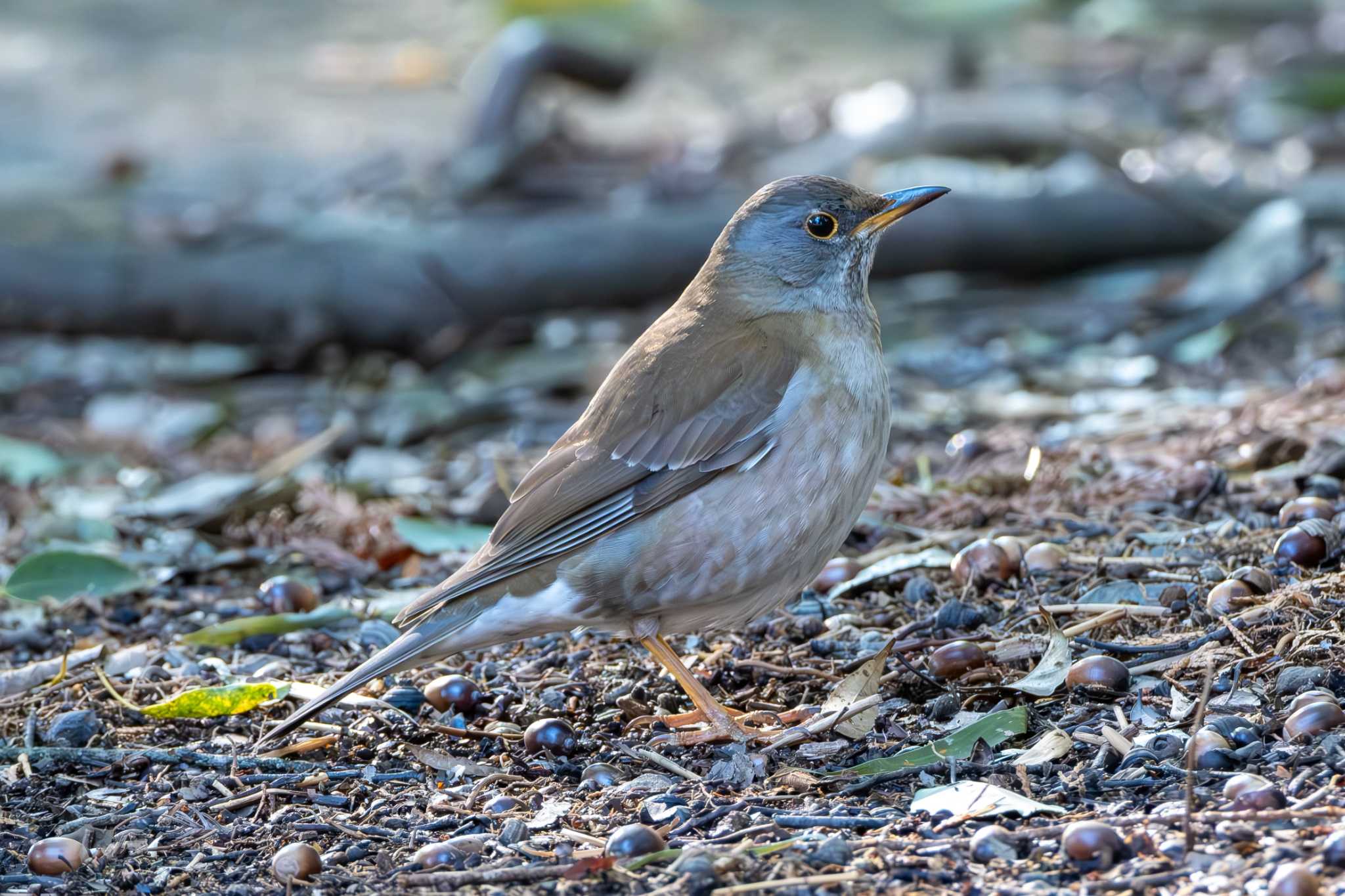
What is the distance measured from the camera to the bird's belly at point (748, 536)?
466 centimetres

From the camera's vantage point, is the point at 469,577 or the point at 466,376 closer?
the point at 469,577

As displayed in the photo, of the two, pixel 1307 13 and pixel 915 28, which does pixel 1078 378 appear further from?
pixel 1307 13

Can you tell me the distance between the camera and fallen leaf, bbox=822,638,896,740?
445 centimetres

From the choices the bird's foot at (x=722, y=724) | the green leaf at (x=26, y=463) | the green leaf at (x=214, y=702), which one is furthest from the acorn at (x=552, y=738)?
the green leaf at (x=26, y=463)

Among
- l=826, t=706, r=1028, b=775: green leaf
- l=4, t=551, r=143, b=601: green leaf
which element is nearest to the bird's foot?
l=826, t=706, r=1028, b=775: green leaf

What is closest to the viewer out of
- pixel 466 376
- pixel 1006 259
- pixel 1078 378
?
pixel 1078 378

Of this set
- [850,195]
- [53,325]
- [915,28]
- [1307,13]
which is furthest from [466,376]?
[1307,13]

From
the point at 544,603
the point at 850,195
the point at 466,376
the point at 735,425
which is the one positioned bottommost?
the point at 466,376

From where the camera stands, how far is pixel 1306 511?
5.23 metres

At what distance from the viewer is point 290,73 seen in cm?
1720

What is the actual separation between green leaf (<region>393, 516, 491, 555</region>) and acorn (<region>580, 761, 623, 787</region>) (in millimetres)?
2055

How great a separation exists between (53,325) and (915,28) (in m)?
11.2

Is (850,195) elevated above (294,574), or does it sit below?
above

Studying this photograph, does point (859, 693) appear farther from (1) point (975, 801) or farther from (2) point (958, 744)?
(1) point (975, 801)
